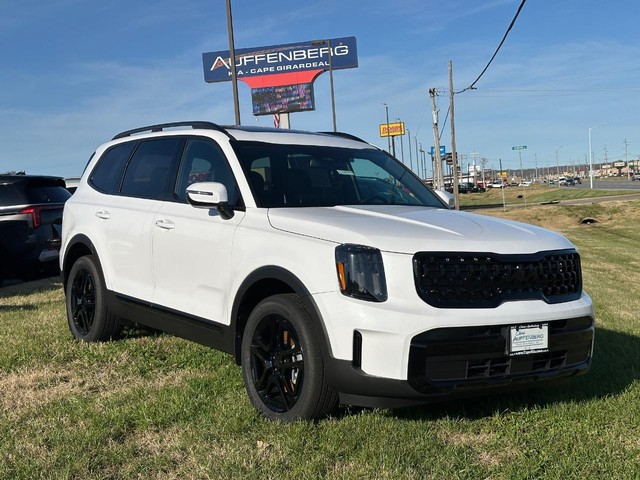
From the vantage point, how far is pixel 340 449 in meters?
3.42

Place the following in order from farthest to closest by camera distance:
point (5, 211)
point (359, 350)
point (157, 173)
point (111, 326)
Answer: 1. point (5, 211)
2. point (111, 326)
3. point (157, 173)
4. point (359, 350)

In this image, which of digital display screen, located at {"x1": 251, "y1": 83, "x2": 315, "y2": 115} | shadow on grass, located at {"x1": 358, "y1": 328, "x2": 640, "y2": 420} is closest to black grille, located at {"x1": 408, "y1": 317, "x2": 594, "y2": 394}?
shadow on grass, located at {"x1": 358, "y1": 328, "x2": 640, "y2": 420}

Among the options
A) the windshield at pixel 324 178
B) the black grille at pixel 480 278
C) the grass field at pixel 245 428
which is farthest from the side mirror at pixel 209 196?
the black grille at pixel 480 278

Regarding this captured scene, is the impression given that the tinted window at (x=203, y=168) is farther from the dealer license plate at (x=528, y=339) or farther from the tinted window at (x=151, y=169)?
the dealer license plate at (x=528, y=339)

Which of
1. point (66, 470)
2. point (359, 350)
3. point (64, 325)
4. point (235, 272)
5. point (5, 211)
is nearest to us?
→ point (66, 470)

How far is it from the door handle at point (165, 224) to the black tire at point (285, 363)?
1138 millimetres

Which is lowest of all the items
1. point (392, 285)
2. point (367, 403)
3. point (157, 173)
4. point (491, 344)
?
point (367, 403)

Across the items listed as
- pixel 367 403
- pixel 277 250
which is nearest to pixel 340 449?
pixel 367 403

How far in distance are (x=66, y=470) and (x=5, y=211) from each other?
781 cm

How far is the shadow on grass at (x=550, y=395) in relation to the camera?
4.05 metres

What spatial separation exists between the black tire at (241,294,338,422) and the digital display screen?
4736 cm

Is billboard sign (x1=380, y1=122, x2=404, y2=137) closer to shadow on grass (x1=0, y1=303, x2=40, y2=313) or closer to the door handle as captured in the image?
shadow on grass (x1=0, y1=303, x2=40, y2=313)

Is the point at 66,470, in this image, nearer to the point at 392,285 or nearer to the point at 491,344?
the point at 392,285

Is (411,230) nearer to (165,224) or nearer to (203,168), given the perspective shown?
(203,168)
